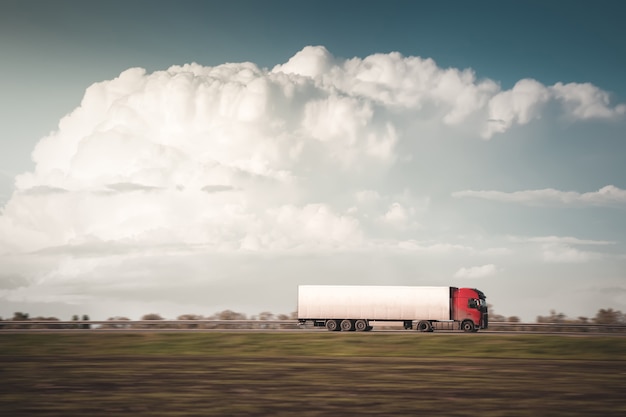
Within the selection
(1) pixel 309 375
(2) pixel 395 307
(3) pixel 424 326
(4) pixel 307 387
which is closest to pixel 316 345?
(1) pixel 309 375

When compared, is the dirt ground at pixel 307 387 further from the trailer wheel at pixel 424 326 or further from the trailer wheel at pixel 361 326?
the trailer wheel at pixel 361 326

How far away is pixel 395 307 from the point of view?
2053 inches

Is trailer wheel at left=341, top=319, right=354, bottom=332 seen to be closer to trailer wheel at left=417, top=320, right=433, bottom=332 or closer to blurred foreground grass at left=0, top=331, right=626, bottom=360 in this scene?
trailer wheel at left=417, top=320, right=433, bottom=332

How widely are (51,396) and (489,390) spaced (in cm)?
1258

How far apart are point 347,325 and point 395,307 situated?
147 inches

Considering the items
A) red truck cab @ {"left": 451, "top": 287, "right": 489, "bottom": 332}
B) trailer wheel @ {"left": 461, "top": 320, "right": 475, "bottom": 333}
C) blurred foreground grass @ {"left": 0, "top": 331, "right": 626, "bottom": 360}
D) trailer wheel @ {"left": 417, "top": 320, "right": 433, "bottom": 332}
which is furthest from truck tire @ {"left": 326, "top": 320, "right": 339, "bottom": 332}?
blurred foreground grass @ {"left": 0, "top": 331, "right": 626, "bottom": 360}

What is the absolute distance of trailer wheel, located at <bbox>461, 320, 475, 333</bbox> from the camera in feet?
168

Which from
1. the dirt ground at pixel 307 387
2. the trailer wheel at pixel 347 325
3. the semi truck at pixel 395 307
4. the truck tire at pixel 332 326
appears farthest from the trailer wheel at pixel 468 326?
the dirt ground at pixel 307 387

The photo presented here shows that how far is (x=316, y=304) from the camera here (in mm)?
52969

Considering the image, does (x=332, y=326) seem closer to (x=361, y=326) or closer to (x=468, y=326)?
(x=361, y=326)

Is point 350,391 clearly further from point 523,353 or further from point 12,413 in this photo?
point 523,353

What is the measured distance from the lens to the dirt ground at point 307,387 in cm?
1769

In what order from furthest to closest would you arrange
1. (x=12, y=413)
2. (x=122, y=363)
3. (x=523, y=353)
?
(x=523, y=353) < (x=122, y=363) < (x=12, y=413)

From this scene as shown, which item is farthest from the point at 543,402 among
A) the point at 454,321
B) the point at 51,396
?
the point at 454,321
